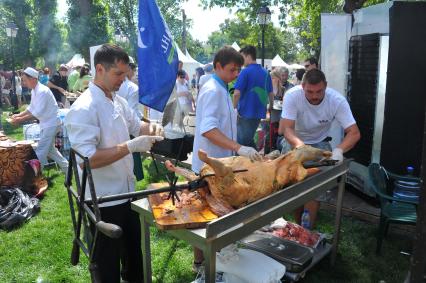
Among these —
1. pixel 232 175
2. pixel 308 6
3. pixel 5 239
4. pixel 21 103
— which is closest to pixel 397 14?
pixel 232 175

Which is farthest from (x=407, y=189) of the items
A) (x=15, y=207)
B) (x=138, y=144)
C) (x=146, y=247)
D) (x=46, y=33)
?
(x=46, y=33)

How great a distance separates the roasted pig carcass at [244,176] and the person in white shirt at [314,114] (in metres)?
1.02

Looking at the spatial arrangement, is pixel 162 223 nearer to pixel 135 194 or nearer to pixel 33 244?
pixel 135 194

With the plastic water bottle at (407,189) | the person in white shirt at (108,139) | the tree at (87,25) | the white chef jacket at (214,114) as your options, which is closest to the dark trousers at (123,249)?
the person in white shirt at (108,139)

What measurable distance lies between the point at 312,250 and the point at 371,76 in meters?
2.94

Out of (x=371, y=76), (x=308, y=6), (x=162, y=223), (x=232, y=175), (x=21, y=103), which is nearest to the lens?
(x=162, y=223)

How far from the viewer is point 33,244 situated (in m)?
4.29

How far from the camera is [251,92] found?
6320 mm

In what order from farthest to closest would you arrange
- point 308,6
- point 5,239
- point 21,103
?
point 21,103, point 308,6, point 5,239

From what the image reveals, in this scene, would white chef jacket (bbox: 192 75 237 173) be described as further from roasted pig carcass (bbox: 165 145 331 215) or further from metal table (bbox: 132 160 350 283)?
metal table (bbox: 132 160 350 283)

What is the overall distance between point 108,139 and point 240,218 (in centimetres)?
116

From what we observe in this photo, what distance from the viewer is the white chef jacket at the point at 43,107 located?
20.7 feet

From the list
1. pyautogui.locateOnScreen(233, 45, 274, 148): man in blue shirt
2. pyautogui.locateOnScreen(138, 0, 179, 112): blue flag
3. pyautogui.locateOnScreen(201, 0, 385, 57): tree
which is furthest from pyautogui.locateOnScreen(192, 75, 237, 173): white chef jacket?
pyautogui.locateOnScreen(201, 0, 385, 57): tree

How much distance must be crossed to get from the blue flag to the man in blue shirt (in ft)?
7.17
